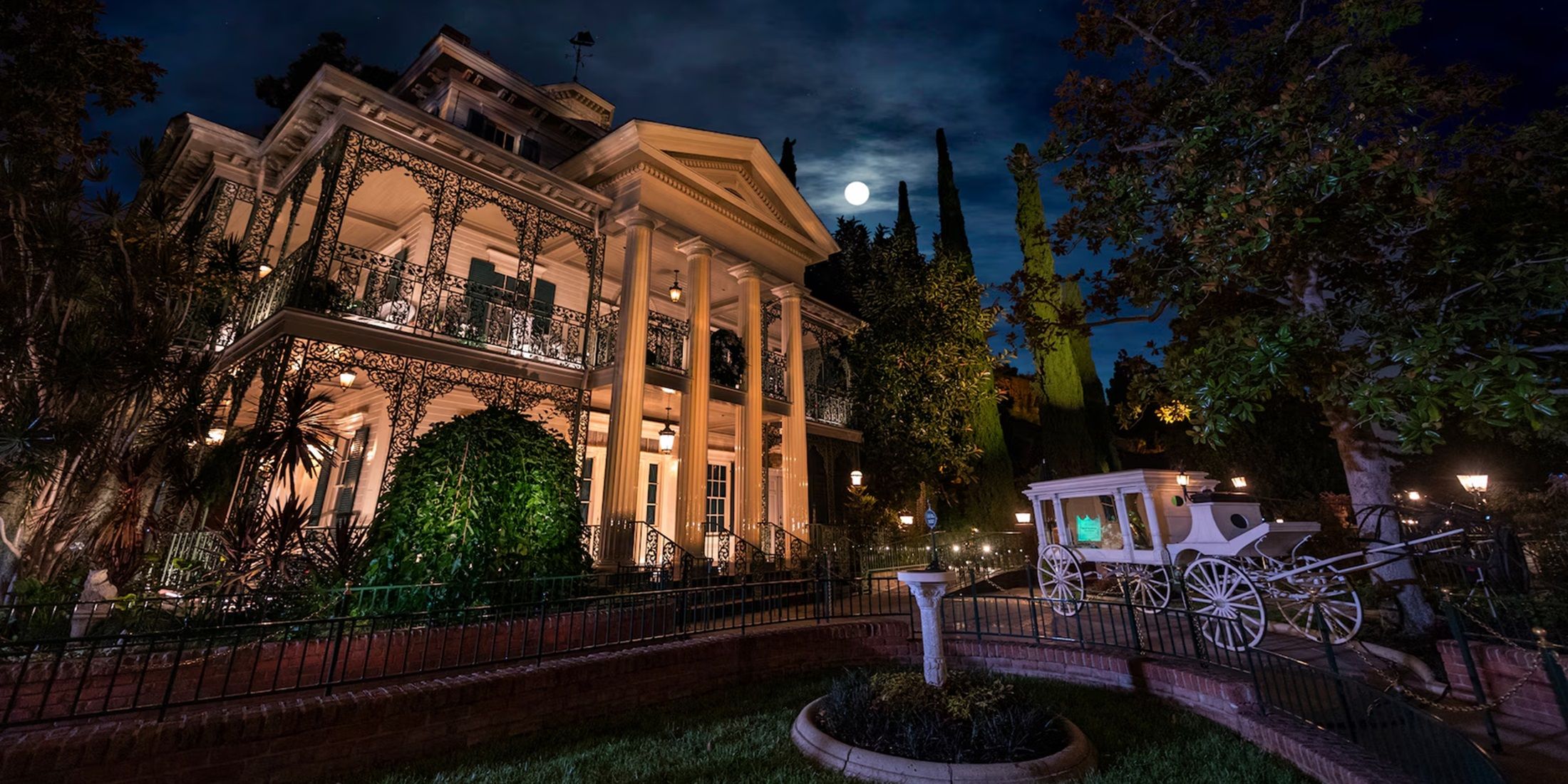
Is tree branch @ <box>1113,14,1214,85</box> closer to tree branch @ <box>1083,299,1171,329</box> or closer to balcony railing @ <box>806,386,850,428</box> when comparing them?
tree branch @ <box>1083,299,1171,329</box>

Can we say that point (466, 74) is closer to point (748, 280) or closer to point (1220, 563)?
point (748, 280)

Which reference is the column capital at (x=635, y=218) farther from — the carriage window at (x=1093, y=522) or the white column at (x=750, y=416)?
the carriage window at (x=1093, y=522)

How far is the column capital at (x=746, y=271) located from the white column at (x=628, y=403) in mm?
2617

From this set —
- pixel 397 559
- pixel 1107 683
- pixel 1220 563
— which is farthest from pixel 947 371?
pixel 397 559

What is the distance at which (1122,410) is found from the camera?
13.4 meters

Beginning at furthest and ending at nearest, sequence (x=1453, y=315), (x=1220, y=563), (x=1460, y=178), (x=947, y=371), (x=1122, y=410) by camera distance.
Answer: (x=947, y=371) < (x=1122, y=410) < (x=1220, y=563) < (x=1460, y=178) < (x=1453, y=315)

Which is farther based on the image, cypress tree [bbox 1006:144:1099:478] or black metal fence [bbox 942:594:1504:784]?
cypress tree [bbox 1006:144:1099:478]

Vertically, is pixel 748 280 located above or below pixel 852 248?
below

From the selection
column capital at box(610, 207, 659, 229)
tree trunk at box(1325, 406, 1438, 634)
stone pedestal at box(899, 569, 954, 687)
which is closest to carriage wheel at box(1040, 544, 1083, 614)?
tree trunk at box(1325, 406, 1438, 634)

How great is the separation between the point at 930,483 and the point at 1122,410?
5.94 m

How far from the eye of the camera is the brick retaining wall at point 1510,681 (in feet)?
16.9

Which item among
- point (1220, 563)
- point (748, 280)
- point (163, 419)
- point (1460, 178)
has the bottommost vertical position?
point (1220, 563)

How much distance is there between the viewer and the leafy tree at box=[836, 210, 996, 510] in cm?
1656

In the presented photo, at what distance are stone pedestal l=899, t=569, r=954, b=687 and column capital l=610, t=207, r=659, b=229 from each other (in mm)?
9670
